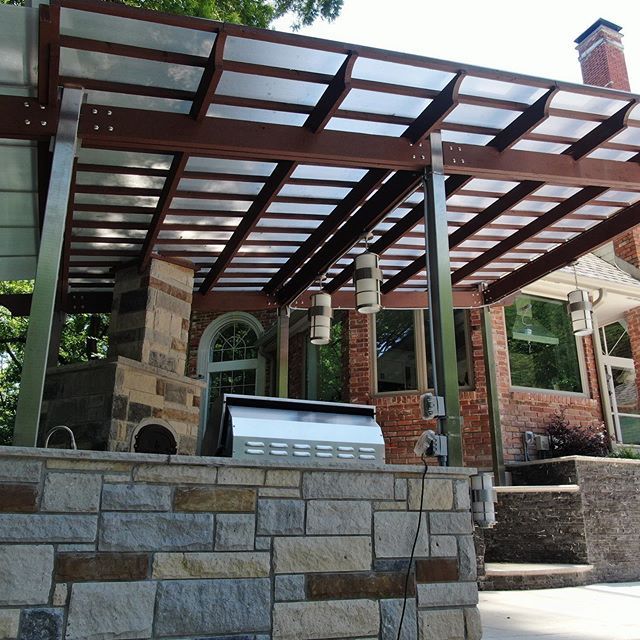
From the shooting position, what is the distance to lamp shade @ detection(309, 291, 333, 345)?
6.21 m

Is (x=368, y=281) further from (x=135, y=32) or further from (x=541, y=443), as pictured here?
(x=541, y=443)

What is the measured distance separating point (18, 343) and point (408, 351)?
360 inches

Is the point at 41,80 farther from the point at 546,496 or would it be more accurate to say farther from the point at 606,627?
the point at 546,496

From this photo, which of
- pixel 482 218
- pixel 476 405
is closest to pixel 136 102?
pixel 482 218

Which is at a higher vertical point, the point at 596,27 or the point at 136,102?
the point at 596,27

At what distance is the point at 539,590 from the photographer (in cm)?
615

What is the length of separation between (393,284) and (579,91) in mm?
3193

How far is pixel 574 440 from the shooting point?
801 cm

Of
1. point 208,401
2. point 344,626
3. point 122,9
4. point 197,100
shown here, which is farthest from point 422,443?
point 208,401

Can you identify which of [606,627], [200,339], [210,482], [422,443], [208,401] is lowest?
[606,627]

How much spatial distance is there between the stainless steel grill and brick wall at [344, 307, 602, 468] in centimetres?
502

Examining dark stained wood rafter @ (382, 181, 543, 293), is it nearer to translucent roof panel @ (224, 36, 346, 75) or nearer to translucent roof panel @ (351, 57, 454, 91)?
translucent roof panel @ (351, 57, 454, 91)

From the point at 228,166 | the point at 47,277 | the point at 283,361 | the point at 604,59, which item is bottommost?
the point at 47,277

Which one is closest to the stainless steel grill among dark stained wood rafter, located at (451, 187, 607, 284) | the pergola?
the pergola
